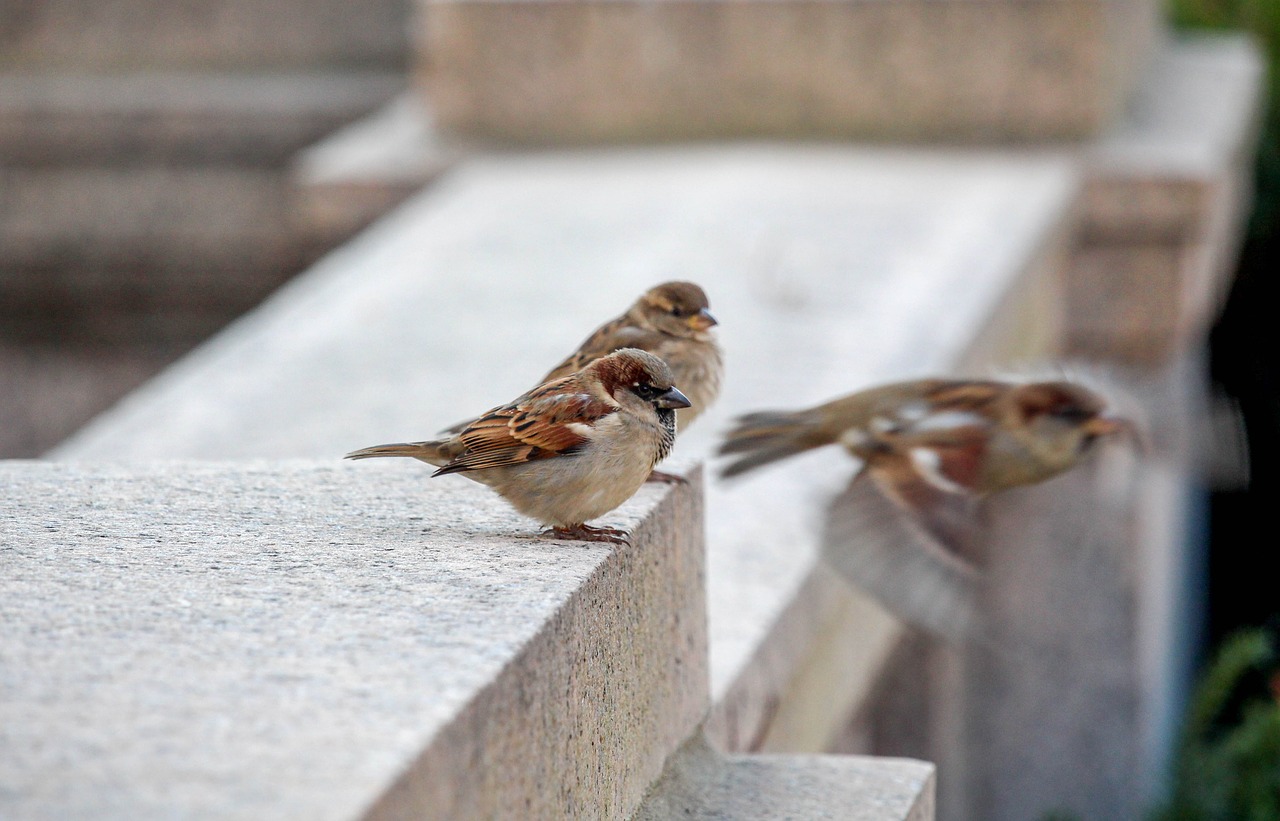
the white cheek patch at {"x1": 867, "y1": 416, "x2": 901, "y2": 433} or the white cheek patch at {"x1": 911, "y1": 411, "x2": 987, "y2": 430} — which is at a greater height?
→ the white cheek patch at {"x1": 911, "y1": 411, "x2": 987, "y2": 430}

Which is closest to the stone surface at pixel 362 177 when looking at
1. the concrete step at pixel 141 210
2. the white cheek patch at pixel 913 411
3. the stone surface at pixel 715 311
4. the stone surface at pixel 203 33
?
the stone surface at pixel 715 311

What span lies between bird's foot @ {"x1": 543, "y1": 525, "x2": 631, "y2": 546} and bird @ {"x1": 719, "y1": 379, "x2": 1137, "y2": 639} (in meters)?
1.05

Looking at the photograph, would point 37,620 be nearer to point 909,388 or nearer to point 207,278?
point 909,388

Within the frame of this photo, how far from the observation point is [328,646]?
2.02 metres

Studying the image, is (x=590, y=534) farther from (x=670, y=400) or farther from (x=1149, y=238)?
(x=1149, y=238)

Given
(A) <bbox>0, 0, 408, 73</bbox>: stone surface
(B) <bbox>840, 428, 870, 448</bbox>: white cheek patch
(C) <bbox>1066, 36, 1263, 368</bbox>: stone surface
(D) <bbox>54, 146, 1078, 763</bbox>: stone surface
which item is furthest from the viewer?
(A) <bbox>0, 0, 408, 73</bbox>: stone surface

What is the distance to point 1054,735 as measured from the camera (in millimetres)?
6898

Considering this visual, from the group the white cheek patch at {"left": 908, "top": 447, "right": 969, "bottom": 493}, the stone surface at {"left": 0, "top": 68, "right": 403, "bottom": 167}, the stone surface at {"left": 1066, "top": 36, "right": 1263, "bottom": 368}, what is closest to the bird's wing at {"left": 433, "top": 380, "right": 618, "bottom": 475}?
the white cheek patch at {"left": 908, "top": 447, "right": 969, "bottom": 493}

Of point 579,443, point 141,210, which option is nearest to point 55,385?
point 141,210

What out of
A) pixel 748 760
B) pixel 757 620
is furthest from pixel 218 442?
pixel 748 760

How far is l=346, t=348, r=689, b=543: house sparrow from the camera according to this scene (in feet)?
8.38

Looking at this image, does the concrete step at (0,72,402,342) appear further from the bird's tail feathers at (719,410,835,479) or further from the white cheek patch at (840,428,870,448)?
the white cheek patch at (840,428,870,448)

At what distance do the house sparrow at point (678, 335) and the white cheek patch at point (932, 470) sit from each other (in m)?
0.41

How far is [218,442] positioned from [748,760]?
1966mm
